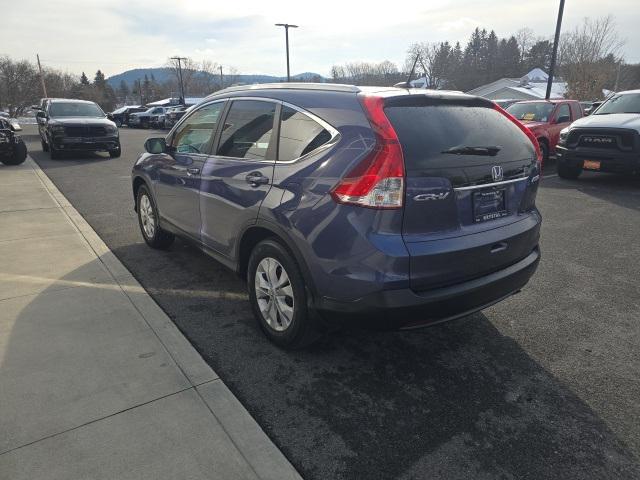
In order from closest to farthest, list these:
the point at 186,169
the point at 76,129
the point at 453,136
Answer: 1. the point at 453,136
2. the point at 186,169
3. the point at 76,129

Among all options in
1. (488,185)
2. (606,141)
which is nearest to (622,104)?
(606,141)

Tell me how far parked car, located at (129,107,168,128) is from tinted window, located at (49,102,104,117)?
61.4 ft

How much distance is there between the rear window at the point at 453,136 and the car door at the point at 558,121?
9731mm

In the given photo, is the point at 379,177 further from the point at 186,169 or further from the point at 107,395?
the point at 186,169

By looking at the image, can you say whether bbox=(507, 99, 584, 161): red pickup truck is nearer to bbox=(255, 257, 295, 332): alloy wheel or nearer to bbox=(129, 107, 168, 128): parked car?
bbox=(255, 257, 295, 332): alloy wheel

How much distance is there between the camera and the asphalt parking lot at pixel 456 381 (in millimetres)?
2195

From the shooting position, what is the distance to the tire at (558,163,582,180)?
971cm

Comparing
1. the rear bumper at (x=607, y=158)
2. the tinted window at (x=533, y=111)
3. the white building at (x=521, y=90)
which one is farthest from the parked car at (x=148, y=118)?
the white building at (x=521, y=90)

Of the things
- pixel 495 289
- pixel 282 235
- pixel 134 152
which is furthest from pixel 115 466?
pixel 134 152

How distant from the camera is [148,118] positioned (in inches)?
1345

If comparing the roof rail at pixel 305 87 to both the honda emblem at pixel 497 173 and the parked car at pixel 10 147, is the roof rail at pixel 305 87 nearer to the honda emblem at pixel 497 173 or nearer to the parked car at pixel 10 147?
the honda emblem at pixel 497 173

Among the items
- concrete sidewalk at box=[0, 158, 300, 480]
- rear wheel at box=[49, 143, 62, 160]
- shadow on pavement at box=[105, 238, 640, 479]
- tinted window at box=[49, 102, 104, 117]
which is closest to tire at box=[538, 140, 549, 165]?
shadow on pavement at box=[105, 238, 640, 479]

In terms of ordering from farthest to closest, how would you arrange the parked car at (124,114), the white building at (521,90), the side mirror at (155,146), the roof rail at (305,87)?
the white building at (521,90) → the parked car at (124,114) → the side mirror at (155,146) → the roof rail at (305,87)

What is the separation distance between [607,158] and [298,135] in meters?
7.99
